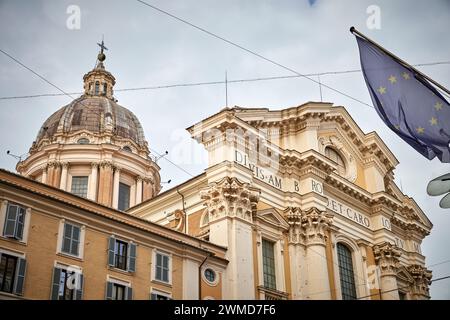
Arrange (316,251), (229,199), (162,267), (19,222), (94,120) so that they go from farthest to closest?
1. (94,120)
2. (316,251)
3. (229,199)
4. (162,267)
5. (19,222)

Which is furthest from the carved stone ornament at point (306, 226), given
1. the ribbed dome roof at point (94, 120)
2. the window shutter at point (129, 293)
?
the ribbed dome roof at point (94, 120)

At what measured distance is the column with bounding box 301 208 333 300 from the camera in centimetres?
2891

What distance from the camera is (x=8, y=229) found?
64.3ft

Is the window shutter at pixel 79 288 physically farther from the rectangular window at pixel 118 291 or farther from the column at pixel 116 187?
the column at pixel 116 187

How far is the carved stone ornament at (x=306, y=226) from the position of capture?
99.3ft

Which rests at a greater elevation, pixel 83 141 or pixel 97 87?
pixel 97 87

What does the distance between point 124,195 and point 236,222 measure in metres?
21.2

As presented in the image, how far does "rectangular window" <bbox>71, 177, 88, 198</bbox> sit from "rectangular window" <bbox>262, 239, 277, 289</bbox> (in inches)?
760

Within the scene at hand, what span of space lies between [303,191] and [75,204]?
13249mm

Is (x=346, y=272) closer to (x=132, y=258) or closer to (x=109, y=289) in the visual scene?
(x=132, y=258)

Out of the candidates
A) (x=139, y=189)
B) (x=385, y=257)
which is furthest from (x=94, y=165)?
(x=385, y=257)

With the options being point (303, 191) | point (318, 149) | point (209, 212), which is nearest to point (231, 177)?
point (209, 212)

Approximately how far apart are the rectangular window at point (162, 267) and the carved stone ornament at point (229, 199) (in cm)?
434

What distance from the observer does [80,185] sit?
45.9 m
